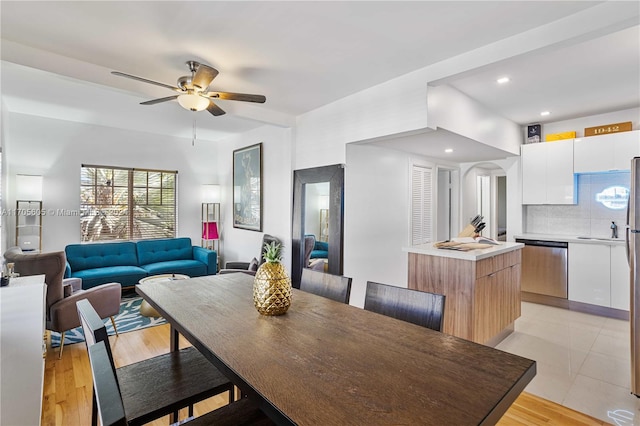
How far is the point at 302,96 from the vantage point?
354cm

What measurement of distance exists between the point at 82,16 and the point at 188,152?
4.18 metres

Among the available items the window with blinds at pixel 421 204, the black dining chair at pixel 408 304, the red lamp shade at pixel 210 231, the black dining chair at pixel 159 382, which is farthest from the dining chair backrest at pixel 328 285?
the red lamp shade at pixel 210 231

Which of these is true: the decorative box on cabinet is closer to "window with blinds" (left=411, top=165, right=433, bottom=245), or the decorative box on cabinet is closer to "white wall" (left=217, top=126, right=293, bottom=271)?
"white wall" (left=217, top=126, right=293, bottom=271)

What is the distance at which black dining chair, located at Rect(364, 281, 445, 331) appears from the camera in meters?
1.57

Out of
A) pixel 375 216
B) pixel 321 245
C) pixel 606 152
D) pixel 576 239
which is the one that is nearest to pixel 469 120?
pixel 375 216

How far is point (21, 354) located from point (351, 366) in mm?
1858

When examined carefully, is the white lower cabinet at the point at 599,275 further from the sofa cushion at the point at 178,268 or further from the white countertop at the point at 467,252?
the sofa cushion at the point at 178,268

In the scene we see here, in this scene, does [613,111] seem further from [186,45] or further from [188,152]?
[188,152]

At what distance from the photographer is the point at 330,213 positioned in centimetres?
376

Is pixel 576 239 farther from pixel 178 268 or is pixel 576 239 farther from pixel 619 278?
pixel 178 268

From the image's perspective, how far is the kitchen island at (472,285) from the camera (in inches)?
109

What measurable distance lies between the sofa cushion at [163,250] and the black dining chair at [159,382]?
418 centimetres

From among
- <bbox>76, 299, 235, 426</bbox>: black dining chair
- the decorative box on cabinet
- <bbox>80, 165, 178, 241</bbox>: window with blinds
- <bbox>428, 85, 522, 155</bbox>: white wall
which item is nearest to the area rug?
the decorative box on cabinet

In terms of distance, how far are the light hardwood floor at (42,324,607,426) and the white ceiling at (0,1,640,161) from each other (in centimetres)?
244
